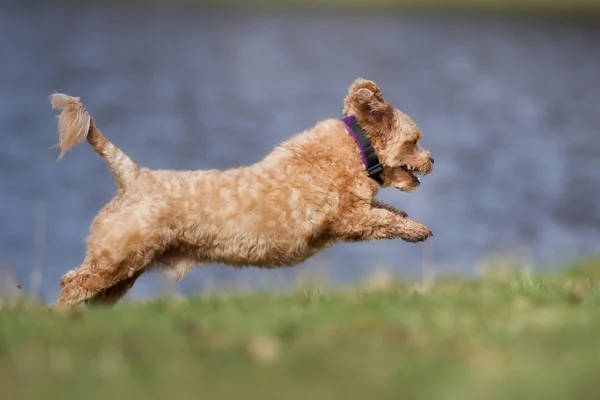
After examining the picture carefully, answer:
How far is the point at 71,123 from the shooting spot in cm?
754

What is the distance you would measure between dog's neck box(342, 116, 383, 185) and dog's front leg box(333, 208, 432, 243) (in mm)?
336

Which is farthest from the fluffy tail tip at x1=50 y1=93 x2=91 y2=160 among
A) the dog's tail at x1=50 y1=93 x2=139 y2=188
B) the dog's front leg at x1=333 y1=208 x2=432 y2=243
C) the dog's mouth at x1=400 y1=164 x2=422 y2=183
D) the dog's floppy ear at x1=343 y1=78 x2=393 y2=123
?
the dog's mouth at x1=400 y1=164 x2=422 y2=183

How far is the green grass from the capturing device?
413 cm

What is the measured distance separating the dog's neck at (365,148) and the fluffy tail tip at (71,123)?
86.7 inches

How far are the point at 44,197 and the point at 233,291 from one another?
15.7 m

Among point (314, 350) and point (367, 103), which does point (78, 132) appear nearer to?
point (367, 103)

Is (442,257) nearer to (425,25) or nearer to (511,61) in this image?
(511,61)

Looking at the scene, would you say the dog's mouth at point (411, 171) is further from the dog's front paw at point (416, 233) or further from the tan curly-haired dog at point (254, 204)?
the dog's front paw at point (416, 233)

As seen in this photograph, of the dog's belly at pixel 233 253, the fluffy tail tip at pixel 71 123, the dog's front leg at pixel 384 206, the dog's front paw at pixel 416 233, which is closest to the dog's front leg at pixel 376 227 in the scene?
the dog's front paw at pixel 416 233

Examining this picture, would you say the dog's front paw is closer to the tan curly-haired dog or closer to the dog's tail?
the tan curly-haired dog

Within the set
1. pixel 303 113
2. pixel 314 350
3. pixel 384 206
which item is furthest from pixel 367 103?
pixel 303 113

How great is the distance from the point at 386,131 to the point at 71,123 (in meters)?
2.67

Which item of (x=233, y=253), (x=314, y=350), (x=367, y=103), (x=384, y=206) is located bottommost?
(x=314, y=350)

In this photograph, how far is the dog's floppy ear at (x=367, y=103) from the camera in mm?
8305
